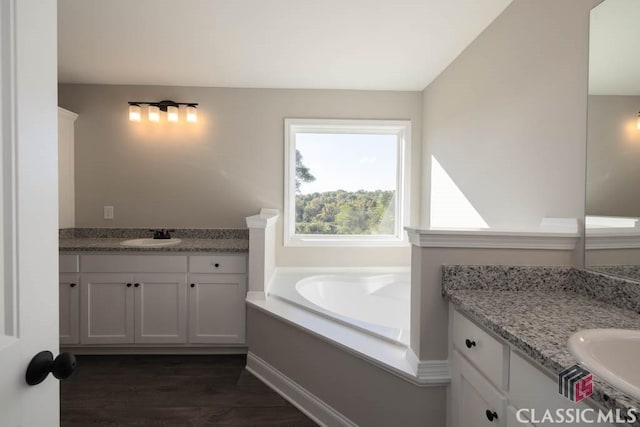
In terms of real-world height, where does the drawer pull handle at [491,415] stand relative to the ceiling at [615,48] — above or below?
below

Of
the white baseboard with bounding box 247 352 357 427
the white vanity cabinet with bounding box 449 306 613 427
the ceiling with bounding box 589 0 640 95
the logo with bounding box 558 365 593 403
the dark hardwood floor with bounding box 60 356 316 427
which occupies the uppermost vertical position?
the ceiling with bounding box 589 0 640 95

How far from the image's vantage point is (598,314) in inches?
40.8

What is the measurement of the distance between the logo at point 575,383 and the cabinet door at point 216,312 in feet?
6.90

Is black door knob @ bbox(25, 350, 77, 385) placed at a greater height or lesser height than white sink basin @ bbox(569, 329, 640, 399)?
greater

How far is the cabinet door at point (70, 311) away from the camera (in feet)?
7.97

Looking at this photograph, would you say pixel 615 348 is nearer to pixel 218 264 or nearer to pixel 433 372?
pixel 433 372

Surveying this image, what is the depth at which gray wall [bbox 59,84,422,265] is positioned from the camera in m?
2.99

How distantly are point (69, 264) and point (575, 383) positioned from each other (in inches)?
118

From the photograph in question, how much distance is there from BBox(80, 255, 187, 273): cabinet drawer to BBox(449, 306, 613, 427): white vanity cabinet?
2.02 meters

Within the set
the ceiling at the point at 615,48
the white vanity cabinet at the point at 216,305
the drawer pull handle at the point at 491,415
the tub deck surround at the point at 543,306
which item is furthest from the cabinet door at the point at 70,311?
the ceiling at the point at 615,48

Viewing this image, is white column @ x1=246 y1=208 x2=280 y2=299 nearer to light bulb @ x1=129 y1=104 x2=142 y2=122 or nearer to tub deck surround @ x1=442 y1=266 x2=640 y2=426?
tub deck surround @ x1=442 y1=266 x2=640 y2=426

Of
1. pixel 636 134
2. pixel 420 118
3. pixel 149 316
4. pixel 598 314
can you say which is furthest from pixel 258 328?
pixel 420 118


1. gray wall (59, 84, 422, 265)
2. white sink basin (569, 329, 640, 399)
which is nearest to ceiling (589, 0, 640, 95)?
white sink basin (569, 329, 640, 399)

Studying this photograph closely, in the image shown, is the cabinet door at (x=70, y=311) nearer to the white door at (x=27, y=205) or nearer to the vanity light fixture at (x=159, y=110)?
the vanity light fixture at (x=159, y=110)
